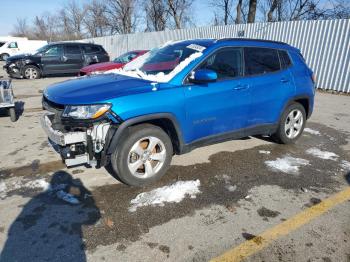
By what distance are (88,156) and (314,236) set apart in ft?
8.16

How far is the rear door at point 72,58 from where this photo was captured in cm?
1514

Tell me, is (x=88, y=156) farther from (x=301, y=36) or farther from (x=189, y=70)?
(x=301, y=36)

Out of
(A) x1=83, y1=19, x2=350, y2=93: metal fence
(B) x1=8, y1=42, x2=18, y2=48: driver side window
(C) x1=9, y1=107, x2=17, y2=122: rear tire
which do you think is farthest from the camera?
(B) x1=8, y1=42, x2=18, y2=48: driver side window

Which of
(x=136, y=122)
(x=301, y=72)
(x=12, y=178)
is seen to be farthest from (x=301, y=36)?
(x=12, y=178)

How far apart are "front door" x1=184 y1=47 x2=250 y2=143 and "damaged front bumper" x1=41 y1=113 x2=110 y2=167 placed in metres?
1.14

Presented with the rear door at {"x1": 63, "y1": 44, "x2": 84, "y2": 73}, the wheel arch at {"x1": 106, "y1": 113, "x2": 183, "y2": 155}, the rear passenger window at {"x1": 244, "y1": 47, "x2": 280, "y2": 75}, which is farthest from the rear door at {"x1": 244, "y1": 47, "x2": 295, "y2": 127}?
the rear door at {"x1": 63, "y1": 44, "x2": 84, "y2": 73}

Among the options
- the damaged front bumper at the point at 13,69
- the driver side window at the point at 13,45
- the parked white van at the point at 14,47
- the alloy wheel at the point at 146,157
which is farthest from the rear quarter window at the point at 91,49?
the driver side window at the point at 13,45

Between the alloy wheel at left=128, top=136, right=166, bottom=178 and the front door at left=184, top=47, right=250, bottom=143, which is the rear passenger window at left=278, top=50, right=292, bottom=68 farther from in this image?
the alloy wheel at left=128, top=136, right=166, bottom=178

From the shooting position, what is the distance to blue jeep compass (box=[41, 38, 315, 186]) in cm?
337

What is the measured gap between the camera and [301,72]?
530 centimetres

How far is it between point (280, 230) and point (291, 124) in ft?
9.40

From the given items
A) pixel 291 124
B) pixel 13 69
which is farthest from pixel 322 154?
pixel 13 69

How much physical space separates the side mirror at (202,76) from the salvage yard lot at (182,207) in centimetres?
130

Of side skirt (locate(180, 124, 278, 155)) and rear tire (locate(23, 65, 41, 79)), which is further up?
side skirt (locate(180, 124, 278, 155))
